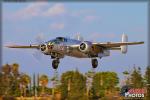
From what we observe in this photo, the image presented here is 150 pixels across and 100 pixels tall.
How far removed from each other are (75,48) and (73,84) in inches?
864

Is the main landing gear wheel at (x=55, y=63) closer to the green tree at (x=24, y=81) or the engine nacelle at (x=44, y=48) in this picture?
the engine nacelle at (x=44, y=48)

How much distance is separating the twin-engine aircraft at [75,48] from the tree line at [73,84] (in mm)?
8033

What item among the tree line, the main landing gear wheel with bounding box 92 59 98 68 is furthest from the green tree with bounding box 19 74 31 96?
the main landing gear wheel with bounding box 92 59 98 68

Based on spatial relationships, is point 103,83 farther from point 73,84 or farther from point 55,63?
point 55,63

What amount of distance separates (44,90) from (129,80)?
749 inches

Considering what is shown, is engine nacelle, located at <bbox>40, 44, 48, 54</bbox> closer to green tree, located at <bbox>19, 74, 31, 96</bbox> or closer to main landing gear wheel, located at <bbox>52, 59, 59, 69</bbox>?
main landing gear wheel, located at <bbox>52, 59, 59, 69</bbox>

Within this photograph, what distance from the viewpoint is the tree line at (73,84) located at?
2923 inches

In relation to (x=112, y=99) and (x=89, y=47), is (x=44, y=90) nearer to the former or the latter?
(x=112, y=99)

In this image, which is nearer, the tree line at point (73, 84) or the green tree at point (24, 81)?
the tree line at point (73, 84)

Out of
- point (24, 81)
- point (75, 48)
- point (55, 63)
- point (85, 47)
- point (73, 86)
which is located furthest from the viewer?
point (24, 81)

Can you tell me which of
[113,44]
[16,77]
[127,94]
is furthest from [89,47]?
[16,77]

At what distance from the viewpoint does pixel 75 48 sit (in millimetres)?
59062

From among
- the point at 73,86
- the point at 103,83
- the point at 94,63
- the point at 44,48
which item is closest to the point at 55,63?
the point at 44,48

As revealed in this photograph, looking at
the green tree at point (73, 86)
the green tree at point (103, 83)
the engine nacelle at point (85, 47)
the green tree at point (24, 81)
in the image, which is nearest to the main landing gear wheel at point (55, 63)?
the engine nacelle at point (85, 47)
